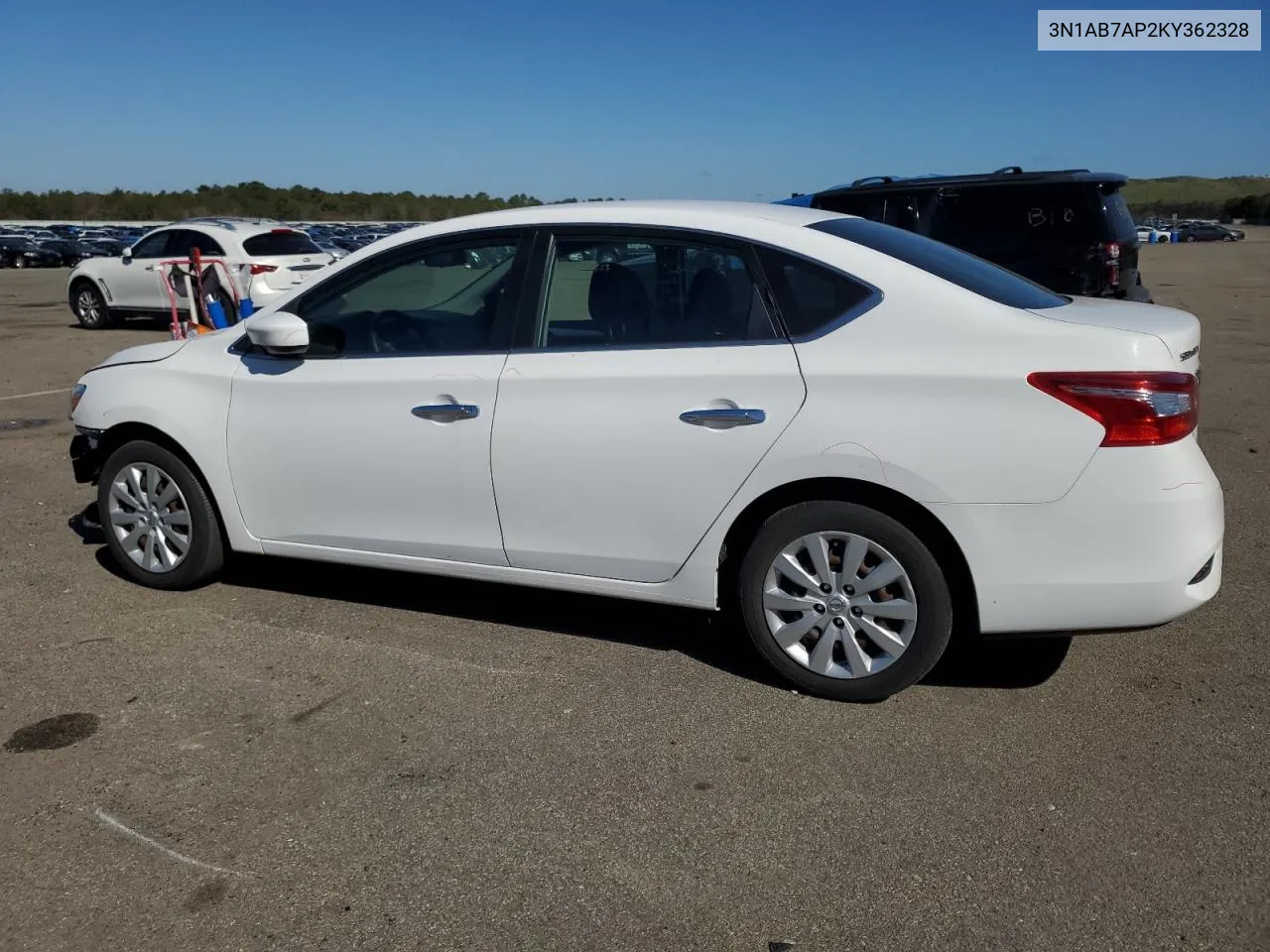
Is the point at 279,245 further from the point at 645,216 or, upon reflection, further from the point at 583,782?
the point at 583,782

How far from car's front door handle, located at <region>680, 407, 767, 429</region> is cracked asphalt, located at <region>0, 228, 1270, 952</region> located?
3.23 feet

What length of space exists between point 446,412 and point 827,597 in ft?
5.29

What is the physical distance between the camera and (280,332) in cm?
465

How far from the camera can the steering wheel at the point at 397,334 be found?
4680mm

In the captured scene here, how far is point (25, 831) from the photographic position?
3320 millimetres

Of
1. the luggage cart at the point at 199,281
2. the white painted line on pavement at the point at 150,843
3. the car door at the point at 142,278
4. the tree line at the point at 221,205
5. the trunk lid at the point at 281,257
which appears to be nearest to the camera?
the white painted line on pavement at the point at 150,843

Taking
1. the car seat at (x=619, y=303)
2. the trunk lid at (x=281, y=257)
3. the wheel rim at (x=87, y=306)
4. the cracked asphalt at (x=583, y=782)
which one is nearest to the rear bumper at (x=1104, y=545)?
the cracked asphalt at (x=583, y=782)

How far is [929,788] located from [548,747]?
1.21 m

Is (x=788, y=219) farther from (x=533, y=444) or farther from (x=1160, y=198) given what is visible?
(x=1160, y=198)

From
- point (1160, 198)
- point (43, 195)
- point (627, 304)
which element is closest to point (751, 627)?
point (627, 304)

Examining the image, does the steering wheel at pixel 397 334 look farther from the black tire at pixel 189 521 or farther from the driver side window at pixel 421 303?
the black tire at pixel 189 521

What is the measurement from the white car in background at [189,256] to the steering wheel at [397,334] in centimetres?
1114

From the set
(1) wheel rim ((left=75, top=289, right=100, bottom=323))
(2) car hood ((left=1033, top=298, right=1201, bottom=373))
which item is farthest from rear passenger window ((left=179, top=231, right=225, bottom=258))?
(2) car hood ((left=1033, top=298, right=1201, bottom=373))

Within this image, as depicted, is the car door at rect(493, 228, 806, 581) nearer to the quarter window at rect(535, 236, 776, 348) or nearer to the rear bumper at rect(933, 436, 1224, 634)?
the quarter window at rect(535, 236, 776, 348)
